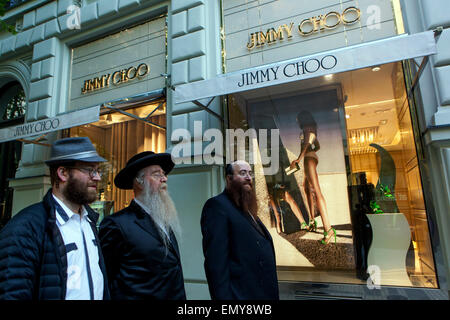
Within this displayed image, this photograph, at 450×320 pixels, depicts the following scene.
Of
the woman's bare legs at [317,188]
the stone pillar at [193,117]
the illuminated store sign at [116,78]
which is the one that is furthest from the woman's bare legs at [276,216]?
the illuminated store sign at [116,78]

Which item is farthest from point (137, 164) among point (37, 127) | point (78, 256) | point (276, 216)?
point (37, 127)

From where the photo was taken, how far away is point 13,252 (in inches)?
49.1

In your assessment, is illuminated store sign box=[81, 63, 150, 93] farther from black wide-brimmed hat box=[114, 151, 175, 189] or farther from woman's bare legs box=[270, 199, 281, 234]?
woman's bare legs box=[270, 199, 281, 234]

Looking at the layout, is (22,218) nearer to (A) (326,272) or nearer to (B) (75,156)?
(B) (75,156)

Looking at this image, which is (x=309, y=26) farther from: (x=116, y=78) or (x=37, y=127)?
(x=37, y=127)

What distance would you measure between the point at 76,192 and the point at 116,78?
500 cm

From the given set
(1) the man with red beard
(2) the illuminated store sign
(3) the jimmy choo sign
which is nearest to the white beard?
(1) the man with red beard

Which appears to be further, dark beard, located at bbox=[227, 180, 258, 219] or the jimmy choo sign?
the jimmy choo sign

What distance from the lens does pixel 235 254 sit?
215 centimetres

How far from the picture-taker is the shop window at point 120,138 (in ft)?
17.9

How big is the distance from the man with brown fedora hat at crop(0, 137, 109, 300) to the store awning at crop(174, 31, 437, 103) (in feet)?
7.21

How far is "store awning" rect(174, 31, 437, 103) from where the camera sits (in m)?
2.82
